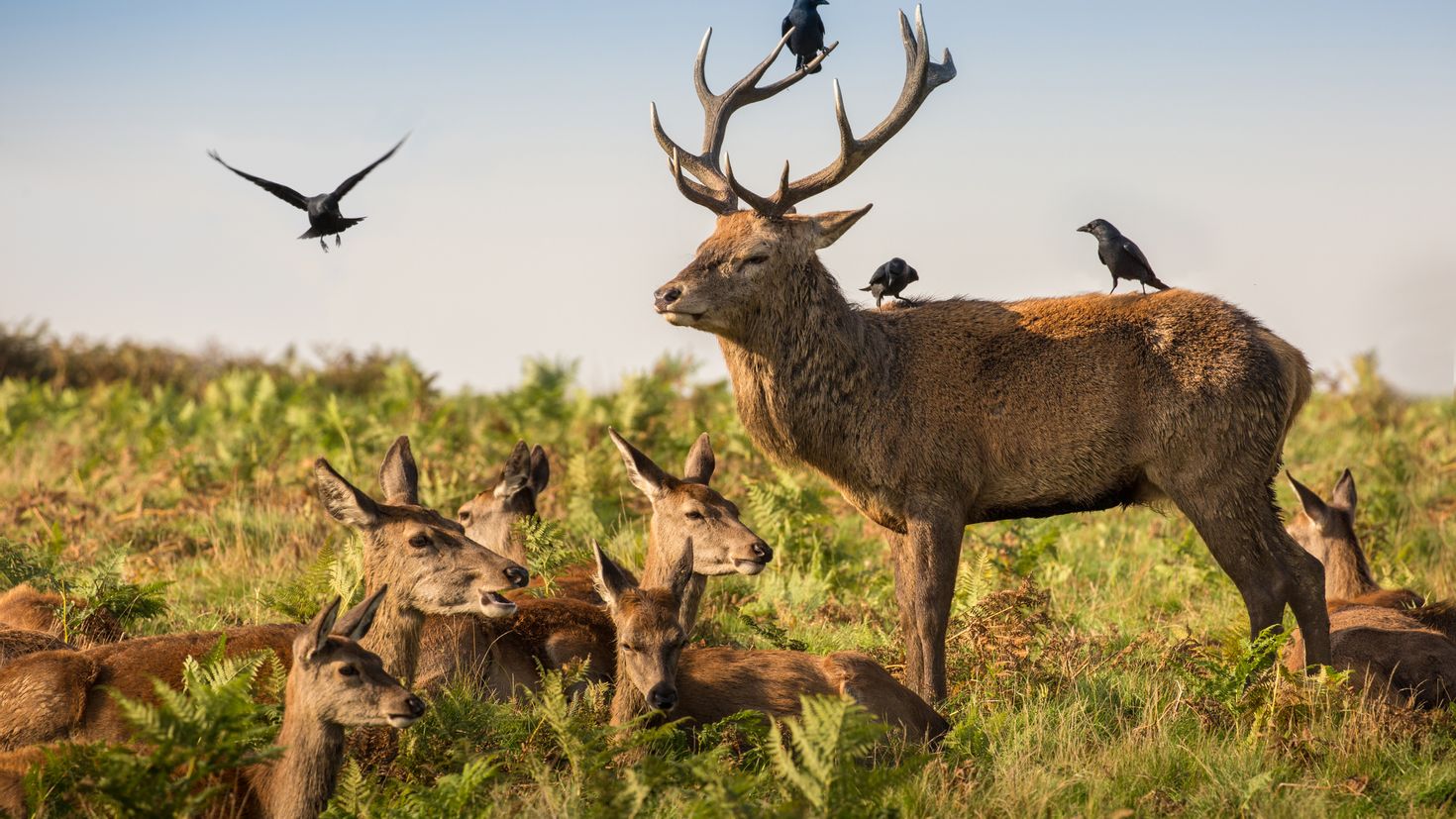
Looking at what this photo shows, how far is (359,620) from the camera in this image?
5.43 meters

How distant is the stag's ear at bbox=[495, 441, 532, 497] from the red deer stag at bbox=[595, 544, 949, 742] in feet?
6.73

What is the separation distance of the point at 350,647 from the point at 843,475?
3.25 meters

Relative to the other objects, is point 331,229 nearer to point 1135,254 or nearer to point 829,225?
point 829,225

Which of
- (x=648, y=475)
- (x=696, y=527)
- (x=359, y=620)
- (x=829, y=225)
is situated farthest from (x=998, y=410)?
(x=359, y=620)

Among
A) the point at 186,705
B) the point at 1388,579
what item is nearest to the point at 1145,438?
the point at 1388,579

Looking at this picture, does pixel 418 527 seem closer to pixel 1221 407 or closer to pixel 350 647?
pixel 350 647

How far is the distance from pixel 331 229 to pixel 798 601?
3634mm

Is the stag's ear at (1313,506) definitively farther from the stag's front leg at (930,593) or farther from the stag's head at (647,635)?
the stag's head at (647,635)

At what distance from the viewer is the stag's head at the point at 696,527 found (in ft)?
22.7

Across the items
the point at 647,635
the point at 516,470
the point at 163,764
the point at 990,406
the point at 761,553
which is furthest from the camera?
the point at 516,470

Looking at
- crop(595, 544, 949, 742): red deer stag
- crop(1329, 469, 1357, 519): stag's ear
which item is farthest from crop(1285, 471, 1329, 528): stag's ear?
crop(595, 544, 949, 742): red deer stag

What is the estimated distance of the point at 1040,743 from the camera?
19.9ft

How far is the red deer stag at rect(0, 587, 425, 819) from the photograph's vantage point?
5.07 meters

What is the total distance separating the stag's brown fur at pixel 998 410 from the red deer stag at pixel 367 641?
1847 millimetres
